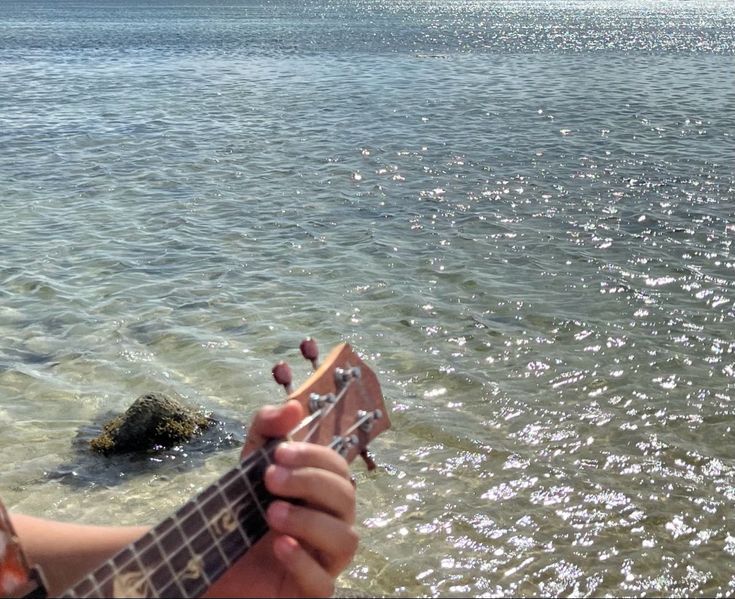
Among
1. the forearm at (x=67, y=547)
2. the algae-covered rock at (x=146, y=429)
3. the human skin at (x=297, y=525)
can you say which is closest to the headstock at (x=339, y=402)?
the human skin at (x=297, y=525)

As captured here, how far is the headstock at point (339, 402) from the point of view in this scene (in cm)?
254

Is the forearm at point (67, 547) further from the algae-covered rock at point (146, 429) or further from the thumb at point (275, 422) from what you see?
the algae-covered rock at point (146, 429)

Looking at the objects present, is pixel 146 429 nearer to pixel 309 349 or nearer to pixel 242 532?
pixel 309 349

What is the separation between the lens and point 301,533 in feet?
7.27

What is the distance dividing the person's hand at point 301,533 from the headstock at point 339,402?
8.4 inches

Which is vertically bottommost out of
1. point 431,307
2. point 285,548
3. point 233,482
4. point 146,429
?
point 431,307

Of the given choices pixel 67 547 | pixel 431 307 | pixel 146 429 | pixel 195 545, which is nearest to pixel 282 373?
pixel 195 545

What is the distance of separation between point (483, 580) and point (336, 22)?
72.9 m

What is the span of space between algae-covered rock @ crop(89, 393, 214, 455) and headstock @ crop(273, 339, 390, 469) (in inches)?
198

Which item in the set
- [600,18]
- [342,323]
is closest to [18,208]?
[342,323]

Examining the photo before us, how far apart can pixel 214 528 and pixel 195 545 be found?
65 mm

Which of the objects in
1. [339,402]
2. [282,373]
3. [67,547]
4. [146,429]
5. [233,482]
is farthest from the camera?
[146,429]

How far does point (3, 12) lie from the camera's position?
85.9 metres

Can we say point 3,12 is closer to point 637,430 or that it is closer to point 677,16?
point 677,16
